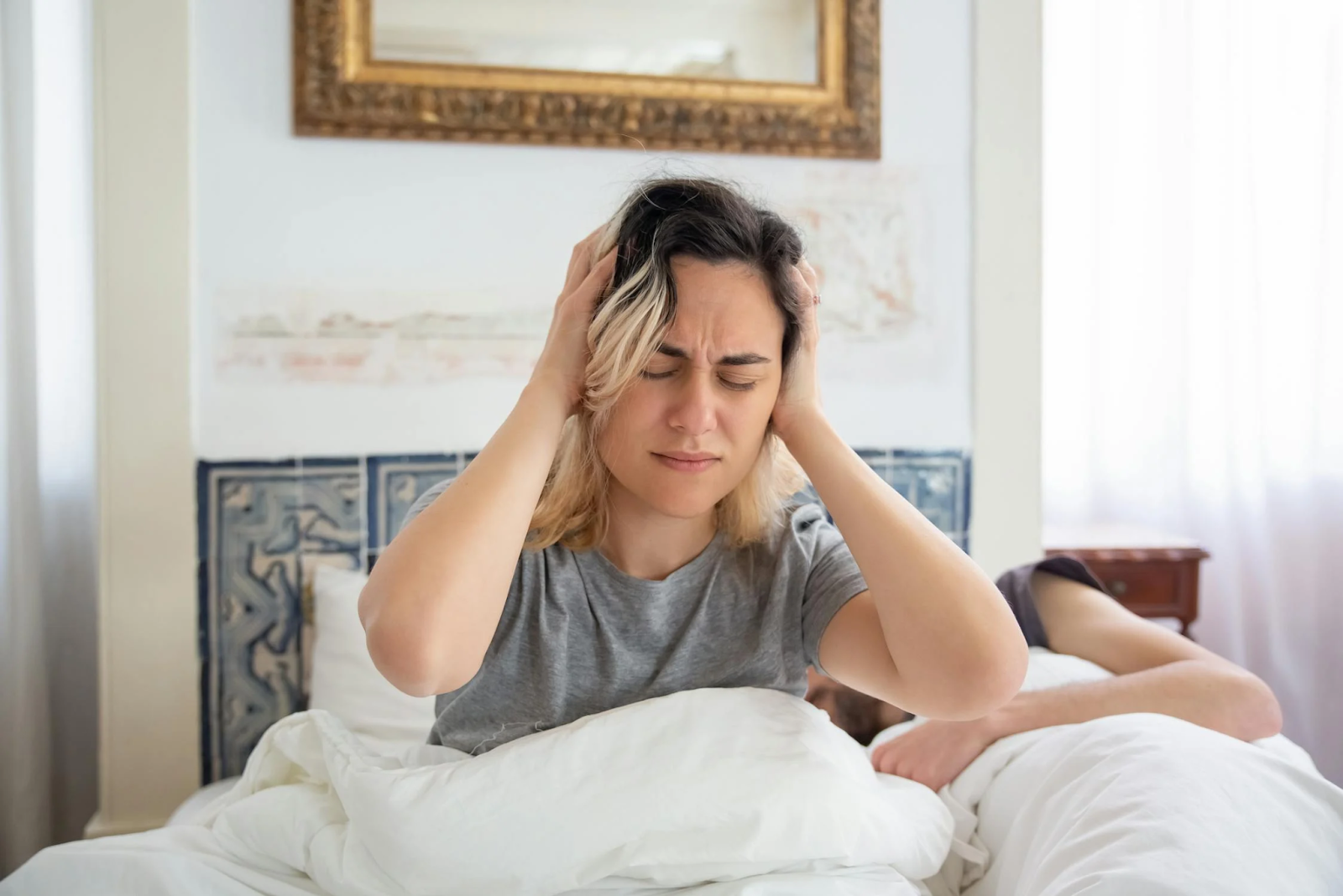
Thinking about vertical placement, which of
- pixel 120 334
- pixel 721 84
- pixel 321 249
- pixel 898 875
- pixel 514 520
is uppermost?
pixel 721 84

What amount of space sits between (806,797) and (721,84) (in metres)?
1.53

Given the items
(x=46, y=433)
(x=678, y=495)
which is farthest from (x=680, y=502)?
(x=46, y=433)

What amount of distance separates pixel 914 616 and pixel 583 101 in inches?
53.9

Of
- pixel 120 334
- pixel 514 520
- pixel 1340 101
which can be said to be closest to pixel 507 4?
pixel 120 334

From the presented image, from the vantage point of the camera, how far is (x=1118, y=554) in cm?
214

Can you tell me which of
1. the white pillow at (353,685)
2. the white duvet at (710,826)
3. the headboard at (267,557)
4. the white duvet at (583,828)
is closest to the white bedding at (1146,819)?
the white duvet at (710,826)

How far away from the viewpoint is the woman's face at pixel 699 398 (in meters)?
1.06

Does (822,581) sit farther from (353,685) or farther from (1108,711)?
(353,685)

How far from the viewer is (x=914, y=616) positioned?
103 cm

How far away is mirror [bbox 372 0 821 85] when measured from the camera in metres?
1.93

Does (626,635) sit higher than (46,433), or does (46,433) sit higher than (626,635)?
(46,433)

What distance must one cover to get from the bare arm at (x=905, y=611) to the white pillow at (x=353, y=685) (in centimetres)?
88

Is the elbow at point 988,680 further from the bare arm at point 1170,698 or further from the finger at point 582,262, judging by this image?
the finger at point 582,262

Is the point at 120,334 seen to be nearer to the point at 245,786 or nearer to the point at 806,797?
the point at 245,786
